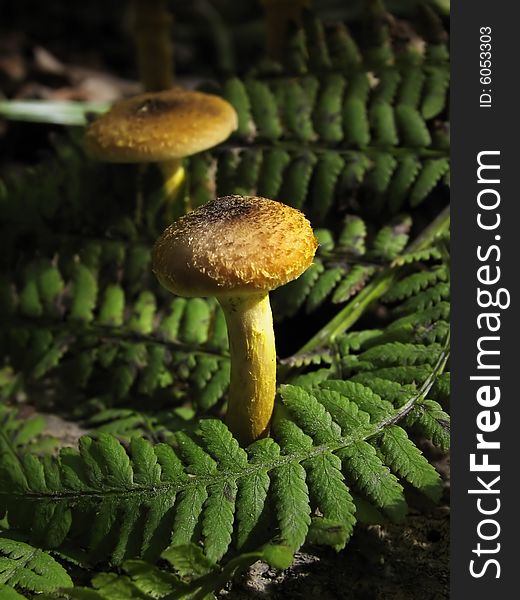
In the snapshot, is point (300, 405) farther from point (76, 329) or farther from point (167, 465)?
point (76, 329)

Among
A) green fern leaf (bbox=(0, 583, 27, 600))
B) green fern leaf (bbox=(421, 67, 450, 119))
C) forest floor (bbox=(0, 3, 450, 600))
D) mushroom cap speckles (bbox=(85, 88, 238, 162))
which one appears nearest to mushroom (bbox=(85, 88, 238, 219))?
mushroom cap speckles (bbox=(85, 88, 238, 162))

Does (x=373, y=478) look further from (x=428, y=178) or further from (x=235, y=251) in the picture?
(x=428, y=178)

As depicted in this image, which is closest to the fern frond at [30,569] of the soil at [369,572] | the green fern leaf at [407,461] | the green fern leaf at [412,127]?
the soil at [369,572]

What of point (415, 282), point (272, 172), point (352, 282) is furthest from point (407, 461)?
point (272, 172)

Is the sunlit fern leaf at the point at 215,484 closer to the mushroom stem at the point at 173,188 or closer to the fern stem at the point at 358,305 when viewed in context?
the fern stem at the point at 358,305

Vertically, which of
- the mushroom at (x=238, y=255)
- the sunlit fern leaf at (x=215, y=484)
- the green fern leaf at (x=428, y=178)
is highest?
the green fern leaf at (x=428, y=178)

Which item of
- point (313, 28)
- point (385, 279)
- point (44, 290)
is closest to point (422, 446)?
point (385, 279)
